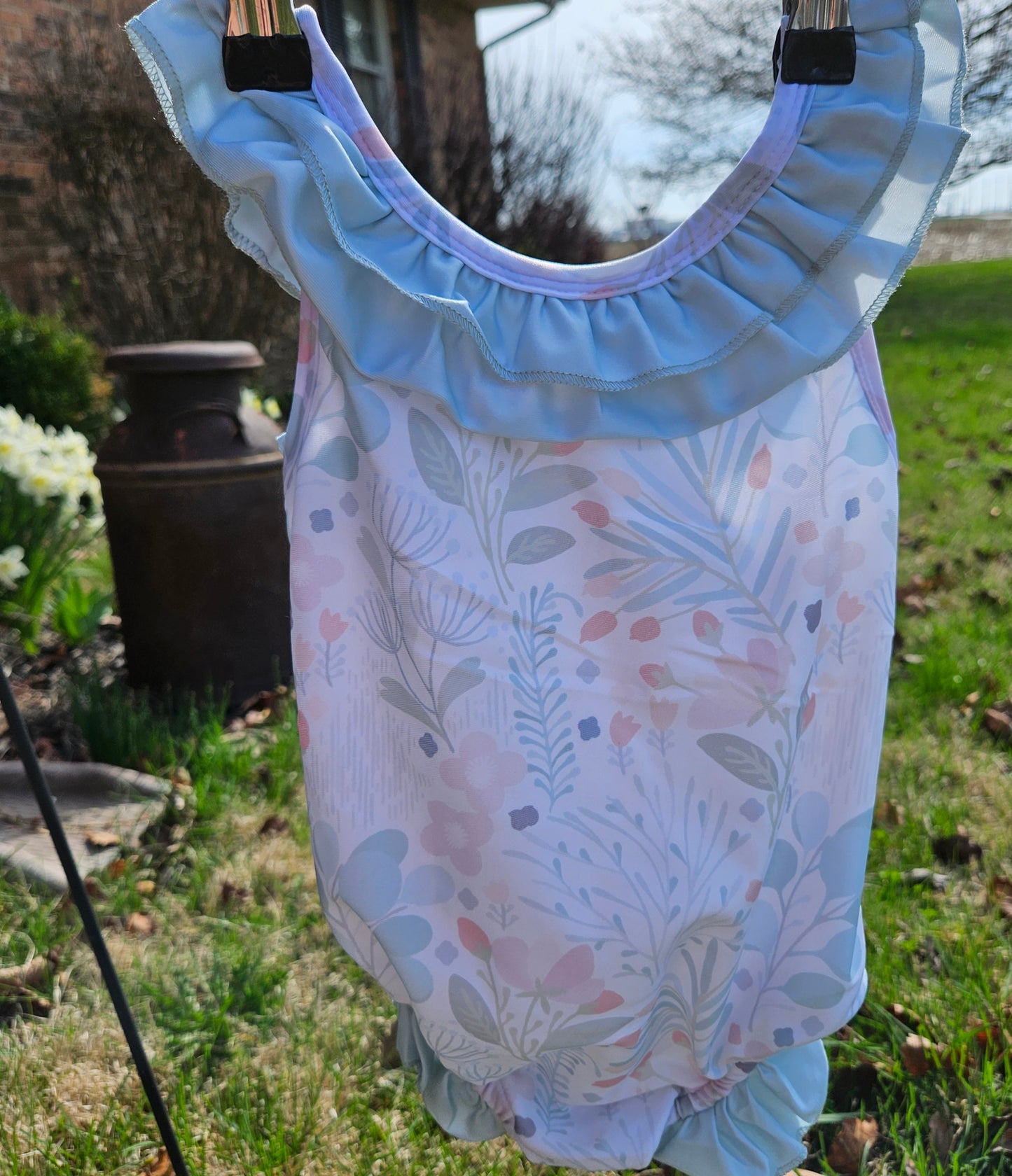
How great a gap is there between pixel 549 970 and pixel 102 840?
143 centimetres

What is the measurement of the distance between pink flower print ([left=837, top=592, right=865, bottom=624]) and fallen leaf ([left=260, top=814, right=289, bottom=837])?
1493 millimetres

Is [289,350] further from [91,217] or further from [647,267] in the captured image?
[647,267]

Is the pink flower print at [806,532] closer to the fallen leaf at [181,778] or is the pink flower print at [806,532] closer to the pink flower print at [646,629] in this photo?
the pink flower print at [646,629]

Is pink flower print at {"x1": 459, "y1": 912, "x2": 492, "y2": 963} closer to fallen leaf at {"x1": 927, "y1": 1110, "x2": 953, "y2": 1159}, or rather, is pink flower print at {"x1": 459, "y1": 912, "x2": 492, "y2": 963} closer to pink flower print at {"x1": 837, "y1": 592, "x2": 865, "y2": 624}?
pink flower print at {"x1": 837, "y1": 592, "x2": 865, "y2": 624}

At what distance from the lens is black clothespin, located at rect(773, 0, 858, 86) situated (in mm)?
Answer: 855

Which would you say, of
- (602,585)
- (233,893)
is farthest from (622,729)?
(233,893)

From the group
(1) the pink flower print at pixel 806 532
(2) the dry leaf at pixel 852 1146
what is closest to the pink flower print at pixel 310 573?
(1) the pink flower print at pixel 806 532

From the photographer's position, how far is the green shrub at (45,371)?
423 cm

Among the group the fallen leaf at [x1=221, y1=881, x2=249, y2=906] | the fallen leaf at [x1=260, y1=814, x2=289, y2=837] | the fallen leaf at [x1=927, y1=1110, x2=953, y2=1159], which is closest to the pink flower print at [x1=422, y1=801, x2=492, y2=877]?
the fallen leaf at [x1=927, y1=1110, x2=953, y2=1159]

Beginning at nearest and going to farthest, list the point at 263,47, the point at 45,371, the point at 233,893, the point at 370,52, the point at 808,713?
1. the point at 263,47
2. the point at 808,713
3. the point at 233,893
4. the point at 45,371
5. the point at 370,52

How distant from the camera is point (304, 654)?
0.96m

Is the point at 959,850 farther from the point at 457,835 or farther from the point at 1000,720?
the point at 457,835

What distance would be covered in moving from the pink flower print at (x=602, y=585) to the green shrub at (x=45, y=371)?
398 centimetres

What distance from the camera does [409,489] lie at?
0.92 meters
